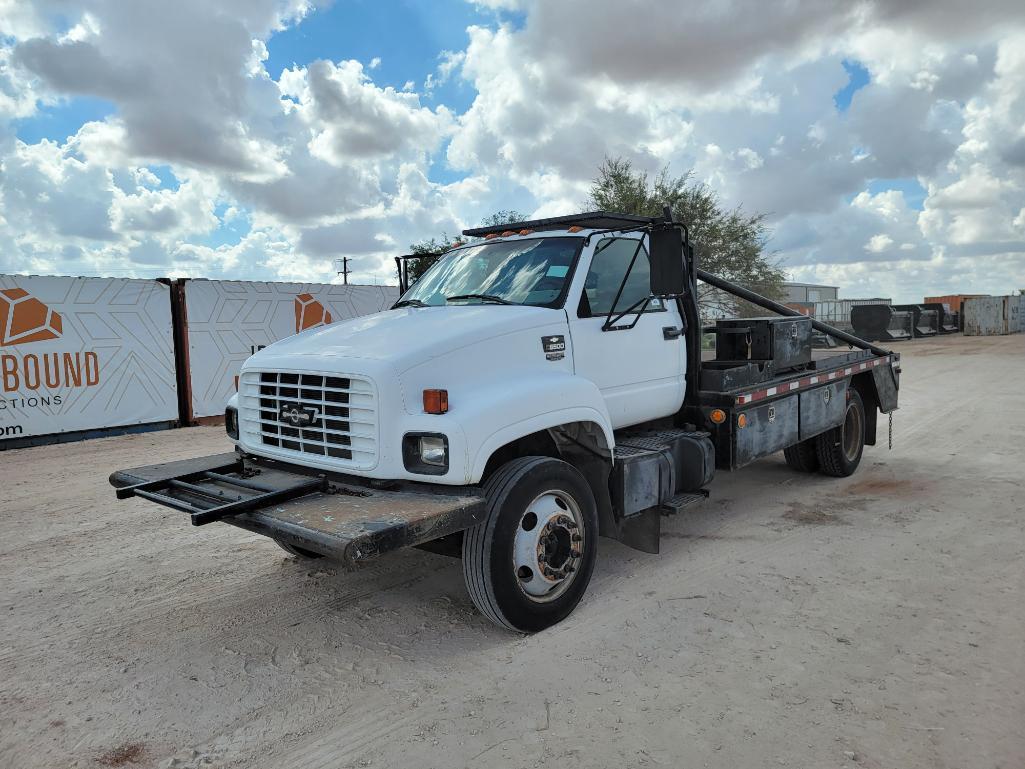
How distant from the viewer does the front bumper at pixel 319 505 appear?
11.0 ft

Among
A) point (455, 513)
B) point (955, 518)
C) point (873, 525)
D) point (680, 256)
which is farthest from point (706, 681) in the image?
point (955, 518)

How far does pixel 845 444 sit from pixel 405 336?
5838 millimetres

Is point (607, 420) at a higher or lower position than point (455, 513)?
higher

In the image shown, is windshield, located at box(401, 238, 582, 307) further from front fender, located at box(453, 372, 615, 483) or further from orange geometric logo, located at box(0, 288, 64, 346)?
orange geometric logo, located at box(0, 288, 64, 346)

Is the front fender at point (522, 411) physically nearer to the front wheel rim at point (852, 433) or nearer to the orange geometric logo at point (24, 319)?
the front wheel rim at point (852, 433)

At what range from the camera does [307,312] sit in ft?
48.3

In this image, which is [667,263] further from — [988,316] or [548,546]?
[988,316]

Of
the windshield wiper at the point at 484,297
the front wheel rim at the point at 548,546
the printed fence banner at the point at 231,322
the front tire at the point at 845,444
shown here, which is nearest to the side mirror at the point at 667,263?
the windshield wiper at the point at 484,297

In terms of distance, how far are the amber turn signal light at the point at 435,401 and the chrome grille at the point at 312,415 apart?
0.28 metres

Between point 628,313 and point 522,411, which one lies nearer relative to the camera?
point 522,411

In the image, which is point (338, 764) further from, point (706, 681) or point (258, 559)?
point (258, 559)

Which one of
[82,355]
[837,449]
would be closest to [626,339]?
[837,449]

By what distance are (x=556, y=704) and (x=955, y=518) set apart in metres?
4.56

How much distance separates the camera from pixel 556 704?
3.43m
